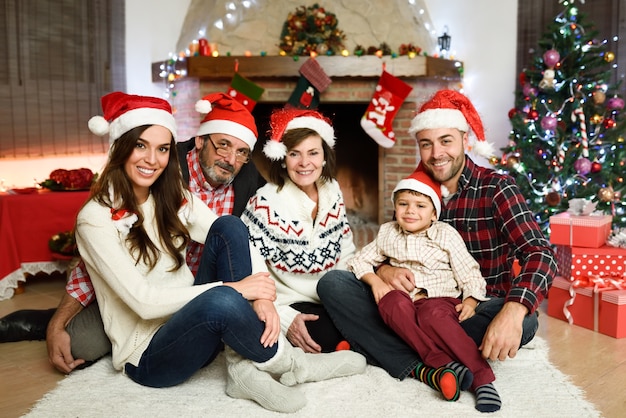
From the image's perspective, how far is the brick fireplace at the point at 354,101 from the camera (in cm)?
432

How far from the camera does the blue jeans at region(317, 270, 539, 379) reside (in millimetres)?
2088

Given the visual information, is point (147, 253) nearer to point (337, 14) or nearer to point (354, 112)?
point (337, 14)

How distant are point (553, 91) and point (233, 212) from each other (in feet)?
7.55

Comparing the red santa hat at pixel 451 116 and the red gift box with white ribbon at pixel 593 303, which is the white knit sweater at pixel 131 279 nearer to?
the red santa hat at pixel 451 116

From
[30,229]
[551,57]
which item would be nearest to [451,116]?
[551,57]

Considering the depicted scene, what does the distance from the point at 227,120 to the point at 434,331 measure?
3.92ft

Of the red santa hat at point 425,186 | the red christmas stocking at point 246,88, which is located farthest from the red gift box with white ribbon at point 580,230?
the red christmas stocking at point 246,88

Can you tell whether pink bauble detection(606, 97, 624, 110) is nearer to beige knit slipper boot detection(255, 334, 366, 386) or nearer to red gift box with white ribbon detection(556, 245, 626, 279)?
red gift box with white ribbon detection(556, 245, 626, 279)

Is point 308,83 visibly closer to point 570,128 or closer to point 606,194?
point 570,128

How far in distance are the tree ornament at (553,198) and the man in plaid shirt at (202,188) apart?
1.90 metres

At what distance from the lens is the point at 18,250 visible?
11.1 ft

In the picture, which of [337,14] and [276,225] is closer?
[276,225]

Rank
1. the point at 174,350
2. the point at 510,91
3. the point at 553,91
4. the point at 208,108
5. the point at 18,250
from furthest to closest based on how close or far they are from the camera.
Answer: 1. the point at 510,91
2. the point at 553,91
3. the point at 18,250
4. the point at 208,108
5. the point at 174,350

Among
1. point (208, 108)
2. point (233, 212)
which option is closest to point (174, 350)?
point (233, 212)
